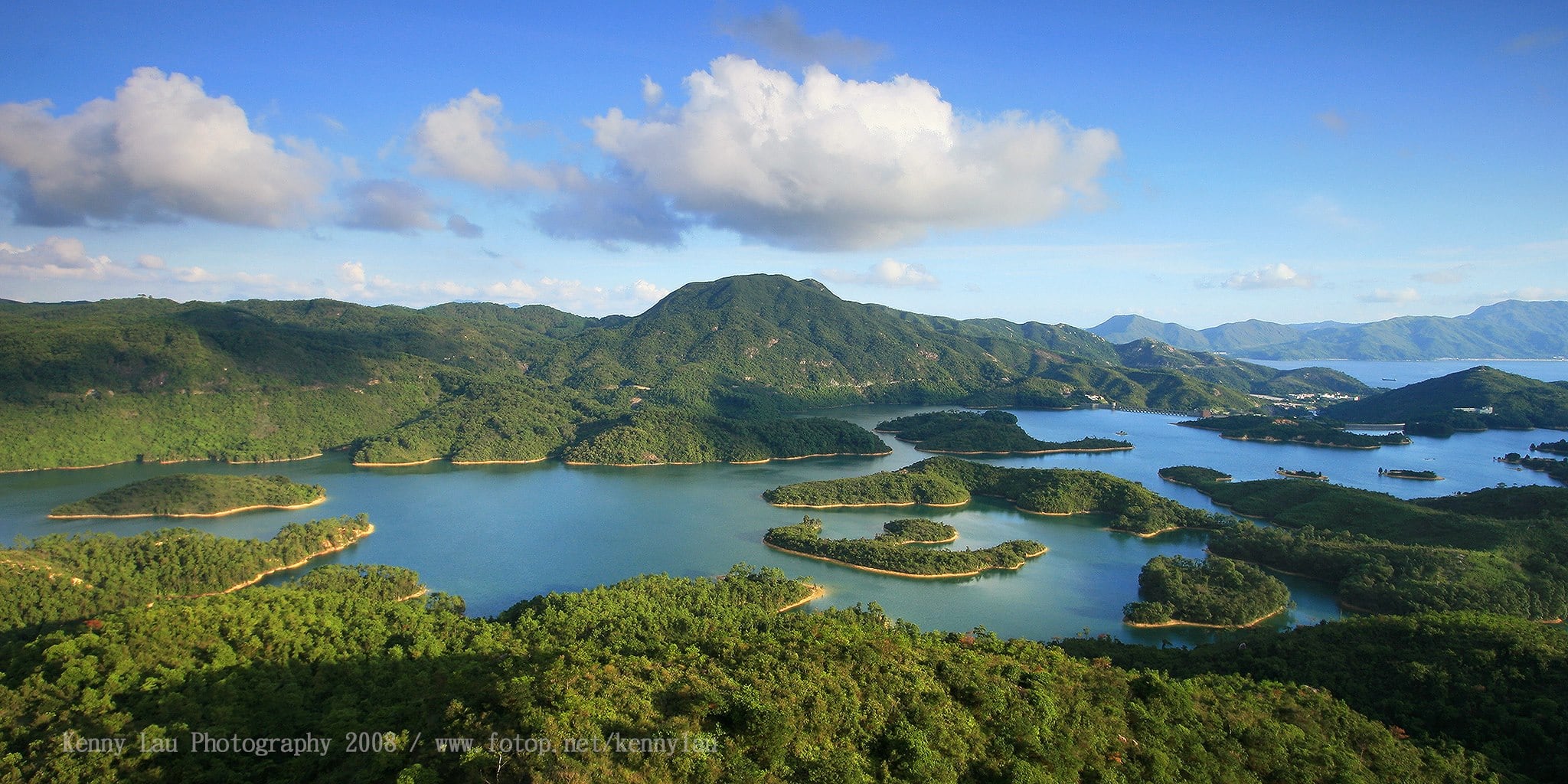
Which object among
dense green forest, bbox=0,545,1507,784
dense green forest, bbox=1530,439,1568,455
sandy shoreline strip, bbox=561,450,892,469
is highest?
dense green forest, bbox=0,545,1507,784

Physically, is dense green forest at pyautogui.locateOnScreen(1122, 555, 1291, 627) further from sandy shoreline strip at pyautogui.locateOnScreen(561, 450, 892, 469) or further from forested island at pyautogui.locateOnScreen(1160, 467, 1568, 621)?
sandy shoreline strip at pyautogui.locateOnScreen(561, 450, 892, 469)

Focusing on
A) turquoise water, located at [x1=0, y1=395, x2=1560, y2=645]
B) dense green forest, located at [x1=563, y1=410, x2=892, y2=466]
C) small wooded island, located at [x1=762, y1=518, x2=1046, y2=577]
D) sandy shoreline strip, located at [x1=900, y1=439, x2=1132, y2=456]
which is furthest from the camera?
sandy shoreline strip, located at [x1=900, y1=439, x2=1132, y2=456]

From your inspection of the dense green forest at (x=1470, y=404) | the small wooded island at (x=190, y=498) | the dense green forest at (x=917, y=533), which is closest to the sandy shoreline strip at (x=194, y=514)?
the small wooded island at (x=190, y=498)

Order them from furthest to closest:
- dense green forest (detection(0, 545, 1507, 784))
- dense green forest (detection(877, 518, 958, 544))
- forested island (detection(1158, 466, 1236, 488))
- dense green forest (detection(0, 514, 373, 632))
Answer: forested island (detection(1158, 466, 1236, 488)) → dense green forest (detection(877, 518, 958, 544)) → dense green forest (detection(0, 514, 373, 632)) → dense green forest (detection(0, 545, 1507, 784))

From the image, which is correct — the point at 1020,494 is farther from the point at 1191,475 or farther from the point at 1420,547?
the point at 1420,547

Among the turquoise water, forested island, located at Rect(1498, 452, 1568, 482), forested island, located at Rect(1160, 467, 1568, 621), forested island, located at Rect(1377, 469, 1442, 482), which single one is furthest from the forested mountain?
forested island, located at Rect(1377, 469, 1442, 482)

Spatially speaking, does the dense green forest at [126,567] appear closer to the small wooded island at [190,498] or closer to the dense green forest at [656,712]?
the small wooded island at [190,498]
